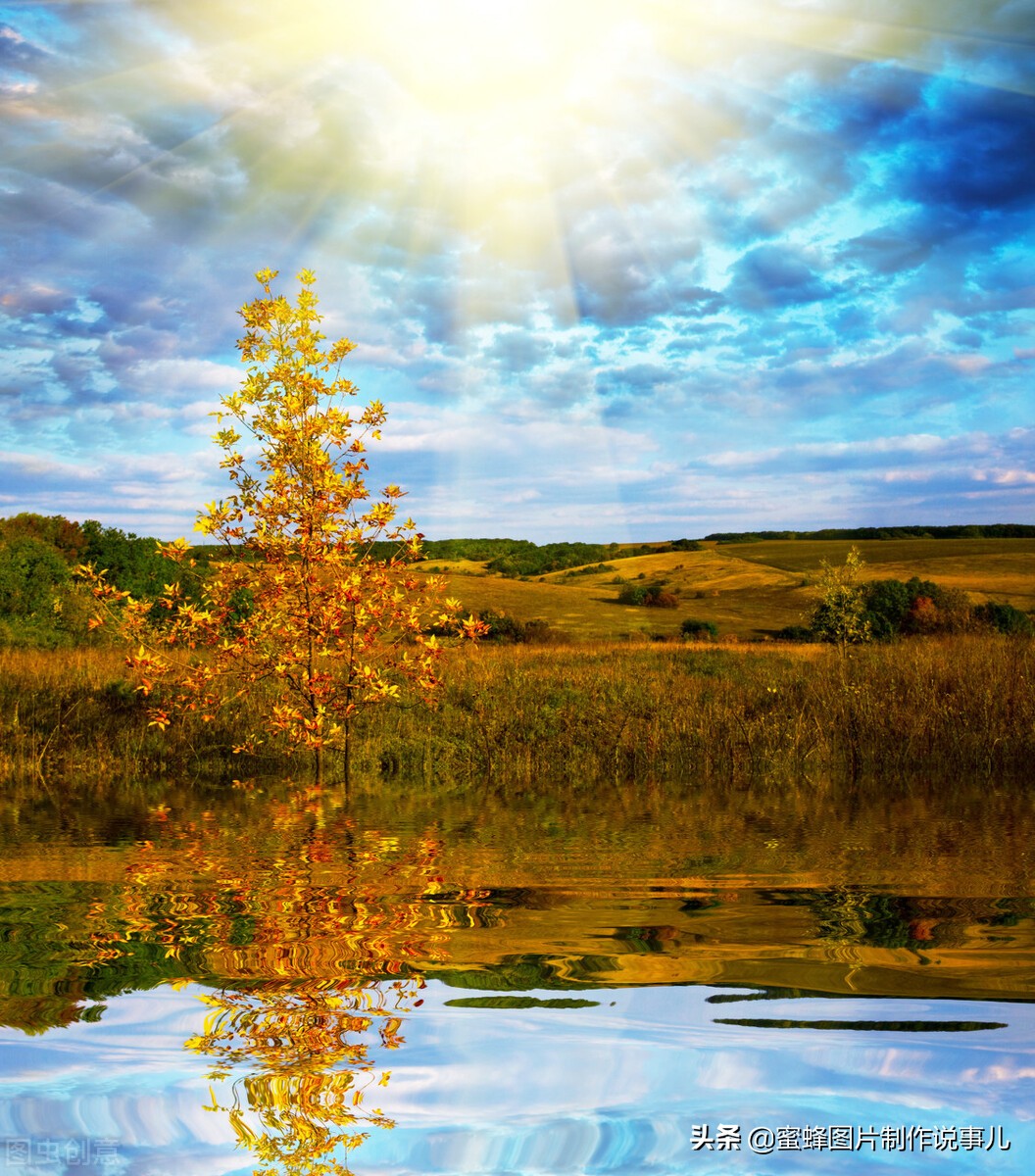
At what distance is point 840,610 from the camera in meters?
36.8

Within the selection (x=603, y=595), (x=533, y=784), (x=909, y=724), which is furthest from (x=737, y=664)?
(x=603, y=595)

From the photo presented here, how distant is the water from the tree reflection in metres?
0.01

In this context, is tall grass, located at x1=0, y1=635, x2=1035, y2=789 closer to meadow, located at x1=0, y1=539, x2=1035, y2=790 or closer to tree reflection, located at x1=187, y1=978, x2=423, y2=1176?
meadow, located at x1=0, y1=539, x2=1035, y2=790

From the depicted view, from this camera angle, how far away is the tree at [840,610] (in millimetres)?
35750

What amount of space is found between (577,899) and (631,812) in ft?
16.0

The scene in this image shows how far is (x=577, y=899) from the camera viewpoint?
245 inches

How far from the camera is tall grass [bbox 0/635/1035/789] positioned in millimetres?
15039

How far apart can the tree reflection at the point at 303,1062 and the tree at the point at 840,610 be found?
3205 centimetres

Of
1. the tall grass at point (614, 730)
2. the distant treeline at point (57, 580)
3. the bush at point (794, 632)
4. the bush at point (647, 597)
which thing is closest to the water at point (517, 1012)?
the tall grass at point (614, 730)

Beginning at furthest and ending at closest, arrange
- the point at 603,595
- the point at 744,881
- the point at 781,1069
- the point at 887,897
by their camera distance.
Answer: the point at 603,595 < the point at 744,881 < the point at 887,897 < the point at 781,1069

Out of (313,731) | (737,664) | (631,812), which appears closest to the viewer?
(631,812)

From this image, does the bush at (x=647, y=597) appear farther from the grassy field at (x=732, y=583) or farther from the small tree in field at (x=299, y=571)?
the small tree in field at (x=299, y=571)

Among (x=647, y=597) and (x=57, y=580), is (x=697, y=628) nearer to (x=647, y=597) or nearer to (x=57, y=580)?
(x=647, y=597)

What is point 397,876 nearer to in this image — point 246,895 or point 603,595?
point 246,895
